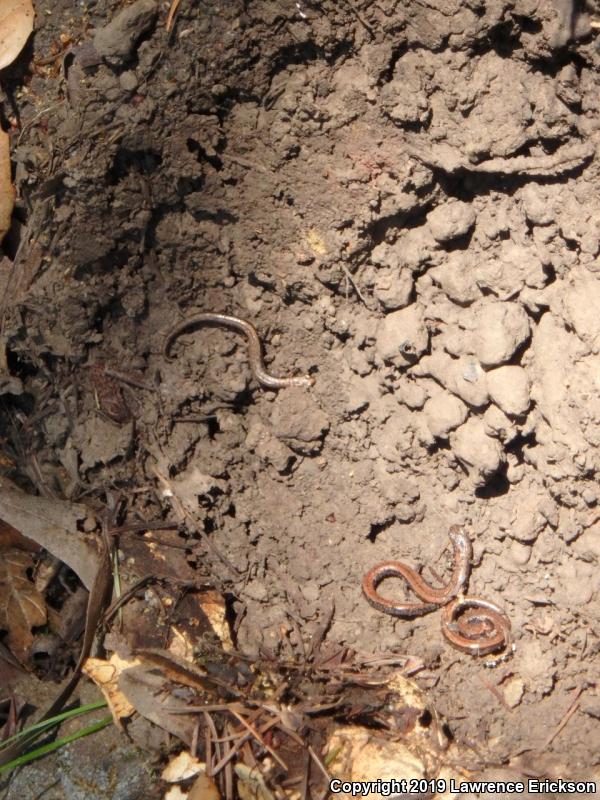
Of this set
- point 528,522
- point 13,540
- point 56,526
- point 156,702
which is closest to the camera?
point 528,522

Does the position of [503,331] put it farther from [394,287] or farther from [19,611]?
[19,611]

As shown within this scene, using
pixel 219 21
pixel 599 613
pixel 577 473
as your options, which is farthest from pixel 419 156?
pixel 599 613

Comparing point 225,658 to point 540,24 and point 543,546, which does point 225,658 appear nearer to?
point 543,546

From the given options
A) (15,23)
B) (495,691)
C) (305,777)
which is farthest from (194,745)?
(15,23)

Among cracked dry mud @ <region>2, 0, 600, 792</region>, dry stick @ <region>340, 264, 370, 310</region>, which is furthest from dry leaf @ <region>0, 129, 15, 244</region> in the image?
dry stick @ <region>340, 264, 370, 310</region>

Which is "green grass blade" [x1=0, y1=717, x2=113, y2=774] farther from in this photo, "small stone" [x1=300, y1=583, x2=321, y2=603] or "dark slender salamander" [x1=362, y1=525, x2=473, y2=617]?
"dark slender salamander" [x1=362, y1=525, x2=473, y2=617]

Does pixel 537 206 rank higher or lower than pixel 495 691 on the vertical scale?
higher
